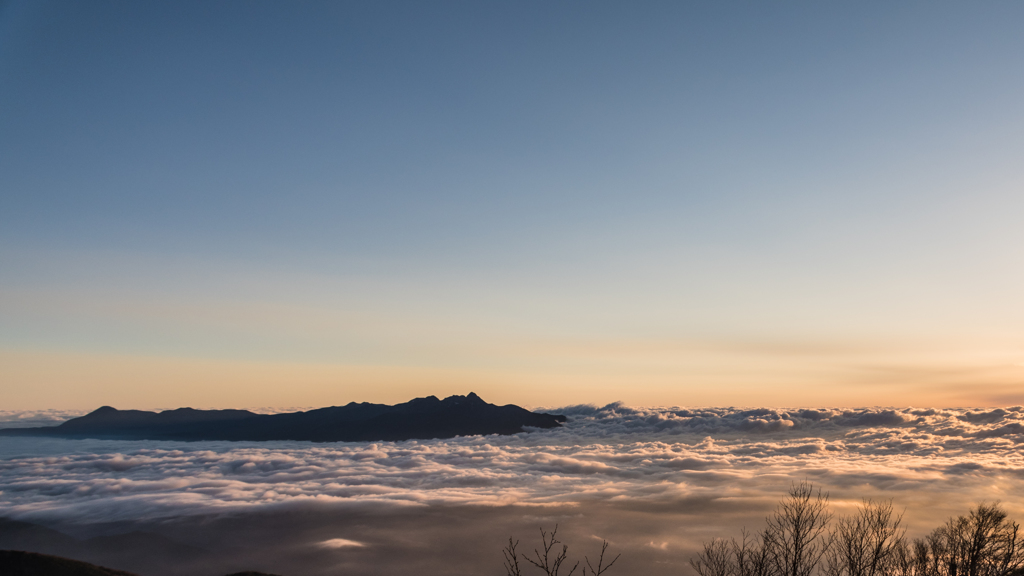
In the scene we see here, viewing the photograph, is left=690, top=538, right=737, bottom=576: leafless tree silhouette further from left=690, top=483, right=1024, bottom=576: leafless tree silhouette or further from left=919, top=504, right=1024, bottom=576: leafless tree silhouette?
left=919, top=504, right=1024, bottom=576: leafless tree silhouette

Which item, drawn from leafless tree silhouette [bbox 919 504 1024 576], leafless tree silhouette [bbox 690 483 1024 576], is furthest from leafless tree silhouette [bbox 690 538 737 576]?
leafless tree silhouette [bbox 919 504 1024 576]

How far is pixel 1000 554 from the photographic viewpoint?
148 feet

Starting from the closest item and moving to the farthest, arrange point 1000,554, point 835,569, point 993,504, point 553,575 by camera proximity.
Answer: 1. point 553,575
2. point 1000,554
3. point 993,504
4. point 835,569

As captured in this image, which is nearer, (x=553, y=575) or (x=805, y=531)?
(x=553, y=575)

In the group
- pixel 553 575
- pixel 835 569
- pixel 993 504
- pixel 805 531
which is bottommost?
pixel 835 569

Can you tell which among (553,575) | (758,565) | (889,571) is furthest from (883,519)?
(553,575)

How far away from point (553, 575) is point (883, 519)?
4965 centimetres

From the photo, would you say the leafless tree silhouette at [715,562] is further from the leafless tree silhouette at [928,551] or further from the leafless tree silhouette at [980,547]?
the leafless tree silhouette at [980,547]

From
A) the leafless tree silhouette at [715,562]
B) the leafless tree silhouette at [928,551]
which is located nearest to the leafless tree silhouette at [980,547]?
the leafless tree silhouette at [928,551]

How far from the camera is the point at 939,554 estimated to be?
5281 centimetres

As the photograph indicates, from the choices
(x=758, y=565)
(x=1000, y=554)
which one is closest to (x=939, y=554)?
(x=1000, y=554)

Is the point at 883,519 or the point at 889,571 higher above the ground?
the point at 883,519

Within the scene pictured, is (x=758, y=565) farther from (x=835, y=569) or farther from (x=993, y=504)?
(x=993, y=504)

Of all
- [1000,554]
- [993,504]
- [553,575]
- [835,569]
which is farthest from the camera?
[835,569]
